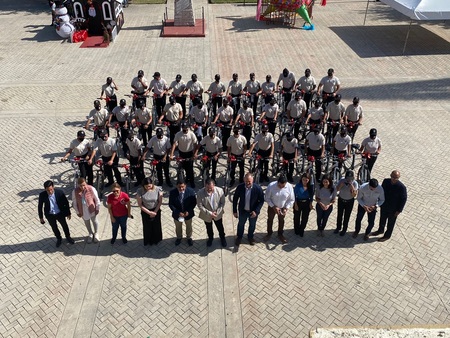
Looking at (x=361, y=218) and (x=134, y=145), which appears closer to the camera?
(x=361, y=218)

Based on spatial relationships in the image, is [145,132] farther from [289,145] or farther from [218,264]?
[218,264]

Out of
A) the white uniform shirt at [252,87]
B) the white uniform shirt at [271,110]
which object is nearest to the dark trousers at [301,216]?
the white uniform shirt at [271,110]

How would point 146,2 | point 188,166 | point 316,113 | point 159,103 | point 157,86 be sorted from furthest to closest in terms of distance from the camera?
point 146,2, point 159,103, point 157,86, point 316,113, point 188,166

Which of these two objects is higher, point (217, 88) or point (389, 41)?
point (217, 88)

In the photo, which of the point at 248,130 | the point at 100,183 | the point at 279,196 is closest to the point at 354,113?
the point at 248,130

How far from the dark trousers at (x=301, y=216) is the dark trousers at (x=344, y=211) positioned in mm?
658

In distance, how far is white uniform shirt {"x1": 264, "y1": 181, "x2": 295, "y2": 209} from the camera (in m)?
7.50

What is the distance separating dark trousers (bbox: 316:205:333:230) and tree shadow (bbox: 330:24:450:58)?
13315 mm

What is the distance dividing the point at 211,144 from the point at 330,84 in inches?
202

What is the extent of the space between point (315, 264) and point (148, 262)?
325 cm

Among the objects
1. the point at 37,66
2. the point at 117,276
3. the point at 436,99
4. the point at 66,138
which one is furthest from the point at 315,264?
the point at 37,66

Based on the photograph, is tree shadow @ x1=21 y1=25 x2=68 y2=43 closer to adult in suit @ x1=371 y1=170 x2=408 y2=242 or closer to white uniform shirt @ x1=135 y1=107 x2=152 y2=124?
white uniform shirt @ x1=135 y1=107 x2=152 y2=124

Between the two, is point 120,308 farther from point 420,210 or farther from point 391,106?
point 391,106

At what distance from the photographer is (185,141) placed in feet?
30.3
